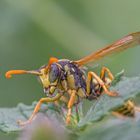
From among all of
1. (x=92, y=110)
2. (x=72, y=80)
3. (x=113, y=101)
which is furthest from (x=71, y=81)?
(x=113, y=101)

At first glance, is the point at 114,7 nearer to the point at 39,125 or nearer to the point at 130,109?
the point at 130,109

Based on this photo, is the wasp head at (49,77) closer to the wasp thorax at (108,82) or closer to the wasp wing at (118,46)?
the wasp wing at (118,46)

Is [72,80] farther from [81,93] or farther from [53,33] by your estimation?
[53,33]

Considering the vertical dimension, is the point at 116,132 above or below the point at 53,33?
below

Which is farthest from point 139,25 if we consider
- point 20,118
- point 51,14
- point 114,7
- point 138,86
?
point 138,86

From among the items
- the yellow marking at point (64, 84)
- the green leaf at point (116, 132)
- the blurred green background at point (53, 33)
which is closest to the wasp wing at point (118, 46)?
the yellow marking at point (64, 84)

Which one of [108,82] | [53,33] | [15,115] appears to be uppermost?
[53,33]
